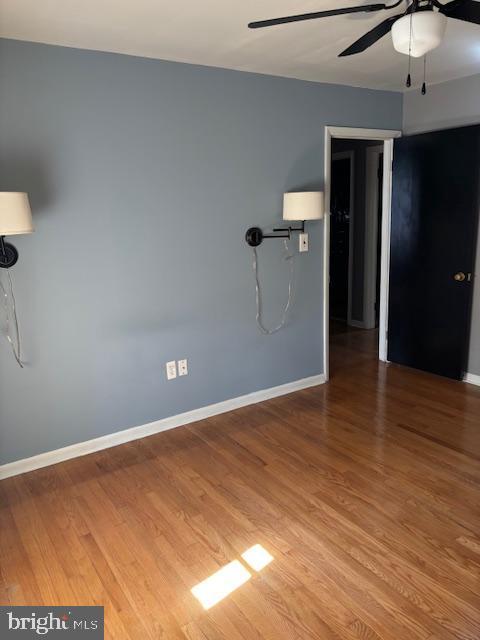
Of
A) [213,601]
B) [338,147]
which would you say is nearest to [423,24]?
[213,601]

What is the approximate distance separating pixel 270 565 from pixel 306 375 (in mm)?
2115

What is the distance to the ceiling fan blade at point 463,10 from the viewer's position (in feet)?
5.69

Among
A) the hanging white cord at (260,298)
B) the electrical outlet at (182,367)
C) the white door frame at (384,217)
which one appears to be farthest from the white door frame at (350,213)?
the electrical outlet at (182,367)

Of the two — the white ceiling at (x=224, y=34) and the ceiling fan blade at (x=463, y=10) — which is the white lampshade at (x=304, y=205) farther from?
the ceiling fan blade at (x=463, y=10)

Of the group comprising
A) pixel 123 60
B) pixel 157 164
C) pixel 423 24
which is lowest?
pixel 157 164

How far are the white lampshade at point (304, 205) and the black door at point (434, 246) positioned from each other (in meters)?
1.18

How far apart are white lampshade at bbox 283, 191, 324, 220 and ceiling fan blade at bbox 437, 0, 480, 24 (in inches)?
62.4

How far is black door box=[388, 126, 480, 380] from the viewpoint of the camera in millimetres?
3785

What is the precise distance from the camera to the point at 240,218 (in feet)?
11.2

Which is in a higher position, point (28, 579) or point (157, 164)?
point (157, 164)

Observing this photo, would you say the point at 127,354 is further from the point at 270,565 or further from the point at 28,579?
the point at 270,565

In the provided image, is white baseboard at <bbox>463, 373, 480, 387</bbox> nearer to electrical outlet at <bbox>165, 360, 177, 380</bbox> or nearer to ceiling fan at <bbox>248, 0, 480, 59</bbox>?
electrical outlet at <bbox>165, 360, 177, 380</bbox>

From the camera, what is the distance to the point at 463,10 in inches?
70.2

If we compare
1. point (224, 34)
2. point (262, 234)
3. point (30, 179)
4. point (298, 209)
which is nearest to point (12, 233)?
point (30, 179)
